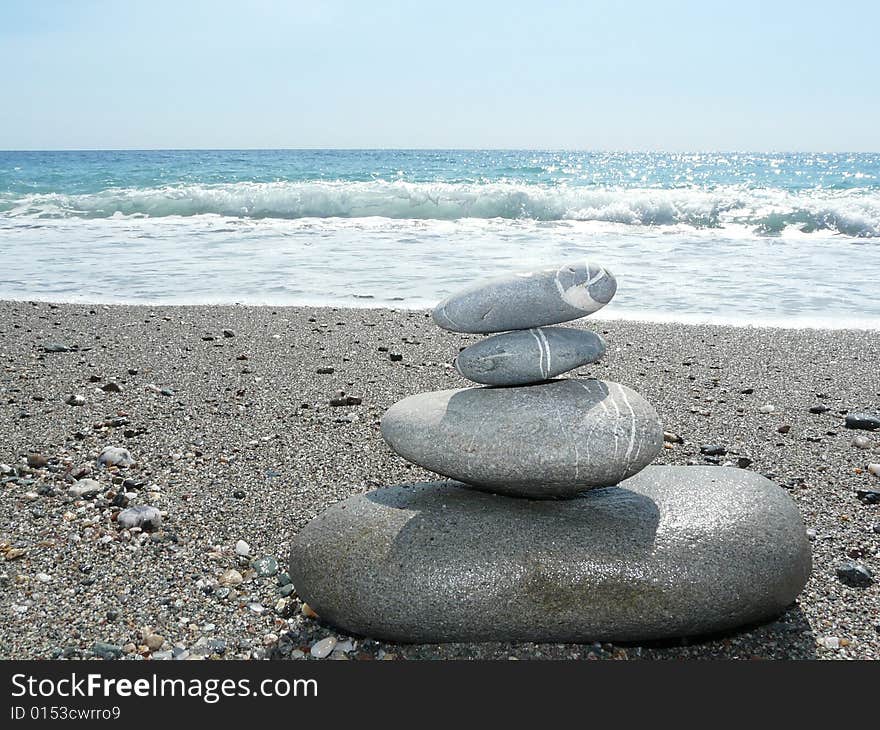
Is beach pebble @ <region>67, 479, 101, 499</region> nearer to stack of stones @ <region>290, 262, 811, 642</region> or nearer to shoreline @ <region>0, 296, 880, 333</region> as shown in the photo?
stack of stones @ <region>290, 262, 811, 642</region>

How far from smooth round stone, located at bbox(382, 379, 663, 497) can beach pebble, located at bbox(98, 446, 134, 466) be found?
180cm

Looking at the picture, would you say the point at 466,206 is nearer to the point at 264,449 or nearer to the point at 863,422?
the point at 863,422

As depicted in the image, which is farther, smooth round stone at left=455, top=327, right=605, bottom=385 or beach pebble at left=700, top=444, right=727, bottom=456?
beach pebble at left=700, top=444, right=727, bottom=456

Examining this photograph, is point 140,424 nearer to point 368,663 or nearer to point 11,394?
point 11,394

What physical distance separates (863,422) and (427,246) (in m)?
9.90

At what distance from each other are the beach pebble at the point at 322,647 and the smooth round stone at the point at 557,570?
8 cm

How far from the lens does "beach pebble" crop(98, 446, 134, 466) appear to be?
13.8 feet

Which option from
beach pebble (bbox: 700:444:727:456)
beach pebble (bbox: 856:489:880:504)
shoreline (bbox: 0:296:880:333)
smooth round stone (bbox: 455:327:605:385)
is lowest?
beach pebble (bbox: 856:489:880:504)

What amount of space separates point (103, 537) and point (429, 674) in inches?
67.0

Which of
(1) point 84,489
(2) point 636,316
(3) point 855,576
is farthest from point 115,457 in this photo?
(2) point 636,316

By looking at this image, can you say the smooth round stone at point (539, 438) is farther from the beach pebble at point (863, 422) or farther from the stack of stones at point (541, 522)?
the beach pebble at point (863, 422)

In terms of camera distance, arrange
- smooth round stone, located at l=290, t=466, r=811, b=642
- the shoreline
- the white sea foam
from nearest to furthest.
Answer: smooth round stone, located at l=290, t=466, r=811, b=642 → the shoreline → the white sea foam

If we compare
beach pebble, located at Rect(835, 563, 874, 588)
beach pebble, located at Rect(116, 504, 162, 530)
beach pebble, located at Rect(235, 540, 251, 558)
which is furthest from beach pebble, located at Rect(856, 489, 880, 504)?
beach pebble, located at Rect(116, 504, 162, 530)

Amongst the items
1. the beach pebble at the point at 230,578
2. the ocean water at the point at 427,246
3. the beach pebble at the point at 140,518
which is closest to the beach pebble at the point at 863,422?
the ocean water at the point at 427,246
